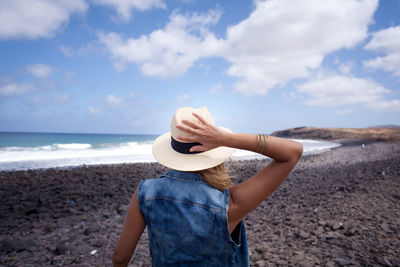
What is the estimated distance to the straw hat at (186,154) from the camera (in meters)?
1.32

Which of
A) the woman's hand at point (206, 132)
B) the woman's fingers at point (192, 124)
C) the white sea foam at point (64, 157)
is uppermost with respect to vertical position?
the woman's fingers at point (192, 124)

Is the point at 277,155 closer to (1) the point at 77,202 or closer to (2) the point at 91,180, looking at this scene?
(1) the point at 77,202

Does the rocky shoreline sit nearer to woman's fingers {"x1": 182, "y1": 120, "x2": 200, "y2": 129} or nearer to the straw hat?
the straw hat

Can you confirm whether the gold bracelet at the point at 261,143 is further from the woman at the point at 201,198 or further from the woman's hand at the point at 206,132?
the woman's hand at the point at 206,132

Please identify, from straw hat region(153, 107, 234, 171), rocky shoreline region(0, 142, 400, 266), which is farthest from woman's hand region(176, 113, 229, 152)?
rocky shoreline region(0, 142, 400, 266)

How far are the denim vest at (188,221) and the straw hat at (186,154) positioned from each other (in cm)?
7

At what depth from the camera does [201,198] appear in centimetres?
132

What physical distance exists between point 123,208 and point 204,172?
5.34 metres

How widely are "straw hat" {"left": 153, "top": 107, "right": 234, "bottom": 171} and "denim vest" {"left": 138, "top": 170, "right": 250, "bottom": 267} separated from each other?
74 millimetres

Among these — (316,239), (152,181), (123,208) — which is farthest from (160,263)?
(123,208)

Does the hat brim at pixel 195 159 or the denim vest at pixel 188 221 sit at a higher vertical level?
the hat brim at pixel 195 159

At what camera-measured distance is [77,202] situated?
6.70 metres

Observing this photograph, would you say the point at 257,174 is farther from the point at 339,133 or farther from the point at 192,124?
the point at 339,133

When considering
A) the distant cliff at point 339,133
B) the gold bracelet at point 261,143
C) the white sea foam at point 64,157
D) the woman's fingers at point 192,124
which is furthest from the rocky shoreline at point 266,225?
the distant cliff at point 339,133
